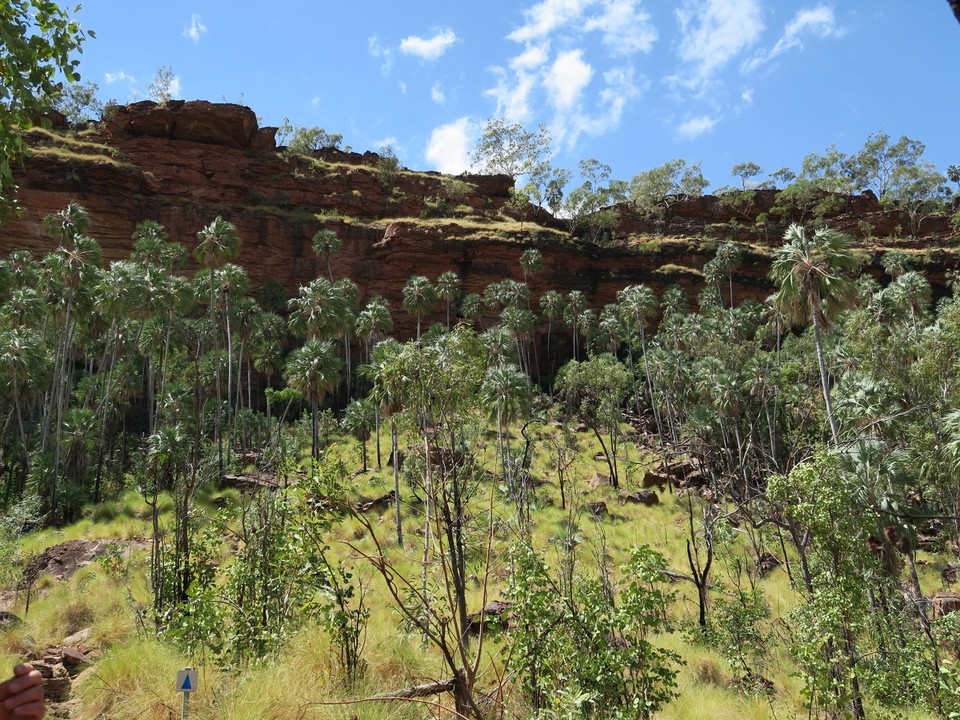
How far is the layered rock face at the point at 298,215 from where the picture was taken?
59.8 metres

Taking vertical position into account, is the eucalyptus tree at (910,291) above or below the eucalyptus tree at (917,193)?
below

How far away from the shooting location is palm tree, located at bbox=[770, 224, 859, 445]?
822 inches

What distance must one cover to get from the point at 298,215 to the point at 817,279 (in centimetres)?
5968

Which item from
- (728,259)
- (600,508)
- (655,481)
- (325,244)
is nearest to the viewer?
(600,508)

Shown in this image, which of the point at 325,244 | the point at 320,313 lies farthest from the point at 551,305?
the point at 320,313

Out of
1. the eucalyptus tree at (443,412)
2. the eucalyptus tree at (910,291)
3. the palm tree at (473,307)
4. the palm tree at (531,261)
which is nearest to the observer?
the eucalyptus tree at (443,412)

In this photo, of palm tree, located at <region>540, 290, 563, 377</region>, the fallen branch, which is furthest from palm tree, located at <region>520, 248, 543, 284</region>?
the fallen branch

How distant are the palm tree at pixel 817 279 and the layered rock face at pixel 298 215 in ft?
149

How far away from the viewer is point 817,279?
2114 cm

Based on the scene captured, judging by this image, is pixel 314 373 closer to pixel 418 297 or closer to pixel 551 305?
pixel 418 297

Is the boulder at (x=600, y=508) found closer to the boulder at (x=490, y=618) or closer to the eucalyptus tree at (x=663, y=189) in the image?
the boulder at (x=490, y=618)

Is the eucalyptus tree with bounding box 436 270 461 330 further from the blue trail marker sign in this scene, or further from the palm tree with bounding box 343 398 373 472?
the blue trail marker sign

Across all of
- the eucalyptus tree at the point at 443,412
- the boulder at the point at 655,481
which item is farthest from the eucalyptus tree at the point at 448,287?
the eucalyptus tree at the point at 443,412

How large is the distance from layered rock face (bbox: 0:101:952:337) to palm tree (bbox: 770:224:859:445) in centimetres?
4556
